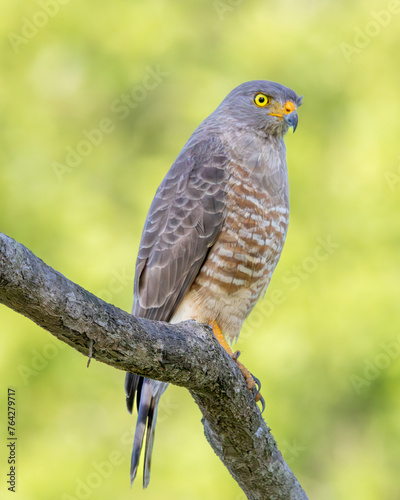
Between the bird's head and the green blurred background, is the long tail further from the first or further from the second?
the bird's head

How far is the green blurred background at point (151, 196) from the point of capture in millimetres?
6633

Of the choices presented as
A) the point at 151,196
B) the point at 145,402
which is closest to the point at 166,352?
the point at 145,402

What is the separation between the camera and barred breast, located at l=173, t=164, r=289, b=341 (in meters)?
4.44

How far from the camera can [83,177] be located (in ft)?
25.8

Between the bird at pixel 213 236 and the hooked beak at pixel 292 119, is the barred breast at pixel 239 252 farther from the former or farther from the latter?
the hooked beak at pixel 292 119

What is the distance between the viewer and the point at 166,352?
3.11m

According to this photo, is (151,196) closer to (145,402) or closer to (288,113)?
(288,113)

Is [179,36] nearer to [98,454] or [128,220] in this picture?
[128,220]

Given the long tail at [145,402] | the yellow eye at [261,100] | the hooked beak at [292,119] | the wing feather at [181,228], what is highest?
the yellow eye at [261,100]

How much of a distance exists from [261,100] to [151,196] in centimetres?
259

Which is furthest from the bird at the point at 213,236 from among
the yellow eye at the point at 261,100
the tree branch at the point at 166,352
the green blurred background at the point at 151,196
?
the green blurred background at the point at 151,196

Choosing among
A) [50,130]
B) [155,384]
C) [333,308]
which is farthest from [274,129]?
[50,130]

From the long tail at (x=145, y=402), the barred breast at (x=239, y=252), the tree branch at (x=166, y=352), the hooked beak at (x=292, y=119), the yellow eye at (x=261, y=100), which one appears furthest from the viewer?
the yellow eye at (x=261, y=100)

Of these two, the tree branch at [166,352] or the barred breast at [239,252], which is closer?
the tree branch at [166,352]
